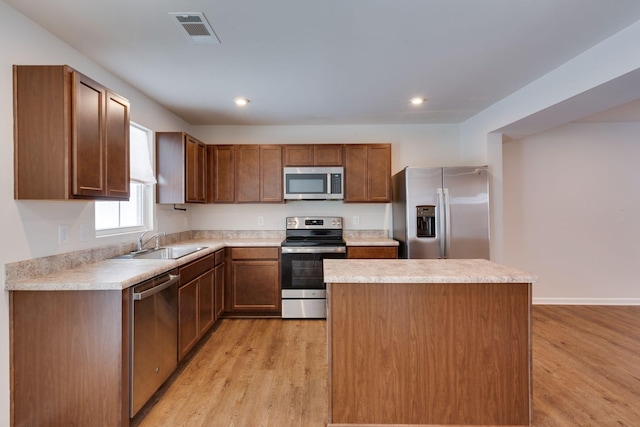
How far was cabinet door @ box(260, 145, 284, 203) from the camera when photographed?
375 cm

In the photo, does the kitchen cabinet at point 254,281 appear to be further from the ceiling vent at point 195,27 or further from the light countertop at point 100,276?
the ceiling vent at point 195,27

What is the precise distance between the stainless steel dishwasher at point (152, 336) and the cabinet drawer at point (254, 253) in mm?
1172

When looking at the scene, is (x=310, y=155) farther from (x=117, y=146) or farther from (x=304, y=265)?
(x=117, y=146)

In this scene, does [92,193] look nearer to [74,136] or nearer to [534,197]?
[74,136]

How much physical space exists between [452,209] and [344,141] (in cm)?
174

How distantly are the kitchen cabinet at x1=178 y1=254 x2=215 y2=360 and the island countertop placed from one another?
137 centimetres

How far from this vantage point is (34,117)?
1.63 meters

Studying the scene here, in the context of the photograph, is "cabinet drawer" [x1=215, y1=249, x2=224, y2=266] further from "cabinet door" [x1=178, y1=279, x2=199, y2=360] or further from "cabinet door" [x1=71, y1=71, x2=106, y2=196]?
"cabinet door" [x1=71, y1=71, x2=106, y2=196]

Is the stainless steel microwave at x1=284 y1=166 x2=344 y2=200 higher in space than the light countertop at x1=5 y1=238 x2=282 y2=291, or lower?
higher

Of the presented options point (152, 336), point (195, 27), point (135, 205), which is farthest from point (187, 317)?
point (195, 27)

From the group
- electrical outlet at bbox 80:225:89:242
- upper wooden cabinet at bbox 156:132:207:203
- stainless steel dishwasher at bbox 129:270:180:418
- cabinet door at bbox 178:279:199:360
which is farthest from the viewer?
upper wooden cabinet at bbox 156:132:207:203

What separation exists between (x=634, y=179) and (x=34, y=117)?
626 centimetres

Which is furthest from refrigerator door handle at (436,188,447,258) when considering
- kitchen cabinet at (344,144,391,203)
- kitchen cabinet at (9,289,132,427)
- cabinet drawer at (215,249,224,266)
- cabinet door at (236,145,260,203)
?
kitchen cabinet at (9,289,132,427)

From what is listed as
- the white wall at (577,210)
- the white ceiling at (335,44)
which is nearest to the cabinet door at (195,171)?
the white ceiling at (335,44)
